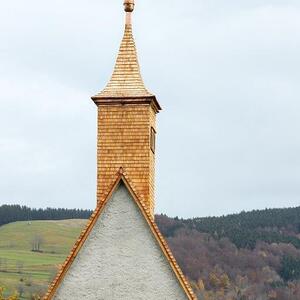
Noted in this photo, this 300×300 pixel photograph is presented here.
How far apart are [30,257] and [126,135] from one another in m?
149

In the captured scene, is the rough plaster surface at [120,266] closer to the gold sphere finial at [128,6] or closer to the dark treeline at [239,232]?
the gold sphere finial at [128,6]

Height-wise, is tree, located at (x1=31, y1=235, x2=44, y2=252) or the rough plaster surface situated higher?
tree, located at (x1=31, y1=235, x2=44, y2=252)

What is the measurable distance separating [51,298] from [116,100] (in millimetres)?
5266

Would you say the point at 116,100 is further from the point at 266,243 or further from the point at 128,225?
the point at 266,243

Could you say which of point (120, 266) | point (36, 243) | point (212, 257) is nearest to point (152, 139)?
point (120, 266)

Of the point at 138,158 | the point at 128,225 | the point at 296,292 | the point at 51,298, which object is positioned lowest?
the point at 51,298

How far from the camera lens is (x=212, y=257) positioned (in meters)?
178

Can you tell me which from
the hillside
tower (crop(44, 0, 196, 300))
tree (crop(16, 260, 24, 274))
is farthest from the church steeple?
tree (crop(16, 260, 24, 274))

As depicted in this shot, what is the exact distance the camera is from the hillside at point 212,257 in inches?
6304

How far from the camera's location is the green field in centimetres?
14988

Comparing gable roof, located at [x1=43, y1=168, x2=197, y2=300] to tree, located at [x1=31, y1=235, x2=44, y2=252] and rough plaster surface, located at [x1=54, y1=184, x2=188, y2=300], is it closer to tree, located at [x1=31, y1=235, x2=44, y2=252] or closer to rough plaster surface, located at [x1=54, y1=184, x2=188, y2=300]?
rough plaster surface, located at [x1=54, y1=184, x2=188, y2=300]

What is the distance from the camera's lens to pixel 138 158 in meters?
28.4

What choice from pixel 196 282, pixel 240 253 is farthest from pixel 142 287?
pixel 240 253

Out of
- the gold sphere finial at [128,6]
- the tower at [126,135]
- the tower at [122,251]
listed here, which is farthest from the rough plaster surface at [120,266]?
the gold sphere finial at [128,6]
